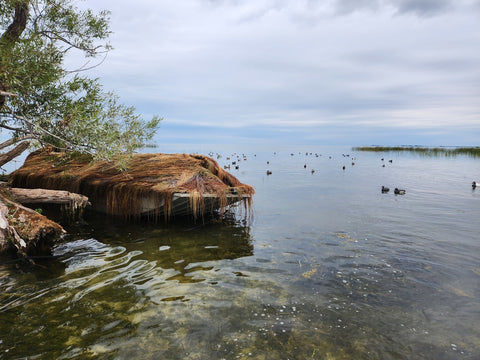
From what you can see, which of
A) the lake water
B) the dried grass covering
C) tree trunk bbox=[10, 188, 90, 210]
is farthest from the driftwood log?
the dried grass covering

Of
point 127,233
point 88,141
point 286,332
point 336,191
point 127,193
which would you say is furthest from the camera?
point 336,191

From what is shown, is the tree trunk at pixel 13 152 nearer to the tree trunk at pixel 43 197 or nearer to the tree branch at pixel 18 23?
the tree trunk at pixel 43 197

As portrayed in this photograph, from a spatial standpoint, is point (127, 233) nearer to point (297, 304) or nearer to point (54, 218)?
point (54, 218)

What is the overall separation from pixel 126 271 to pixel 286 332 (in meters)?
4.69

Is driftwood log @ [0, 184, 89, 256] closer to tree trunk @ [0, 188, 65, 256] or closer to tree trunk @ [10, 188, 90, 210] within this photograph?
tree trunk @ [0, 188, 65, 256]

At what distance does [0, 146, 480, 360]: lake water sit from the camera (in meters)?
5.00

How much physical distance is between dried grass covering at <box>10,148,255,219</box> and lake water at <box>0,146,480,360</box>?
3.65ft

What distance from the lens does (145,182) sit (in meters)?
12.6

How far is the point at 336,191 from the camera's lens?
24266 mm

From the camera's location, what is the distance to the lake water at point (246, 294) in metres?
5.00

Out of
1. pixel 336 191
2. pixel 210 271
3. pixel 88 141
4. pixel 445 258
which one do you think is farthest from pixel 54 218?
pixel 336 191

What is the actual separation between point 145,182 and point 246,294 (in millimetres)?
7554

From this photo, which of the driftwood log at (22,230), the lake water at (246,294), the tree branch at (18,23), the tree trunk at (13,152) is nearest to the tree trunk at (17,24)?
the tree branch at (18,23)

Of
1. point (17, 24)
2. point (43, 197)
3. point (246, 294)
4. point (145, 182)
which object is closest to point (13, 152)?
point (43, 197)
